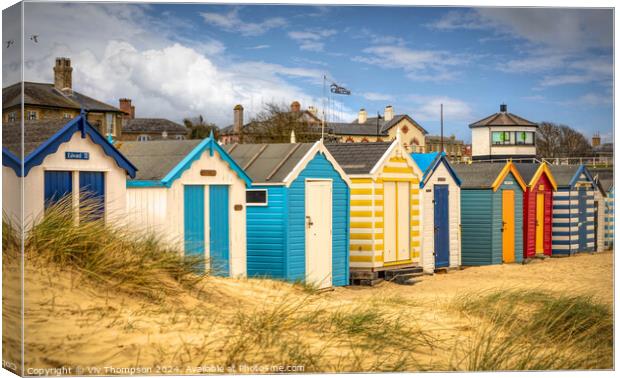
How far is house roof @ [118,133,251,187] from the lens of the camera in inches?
568

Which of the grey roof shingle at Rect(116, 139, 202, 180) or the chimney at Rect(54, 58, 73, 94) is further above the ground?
the chimney at Rect(54, 58, 73, 94)

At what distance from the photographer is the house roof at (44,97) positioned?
31.0 feet

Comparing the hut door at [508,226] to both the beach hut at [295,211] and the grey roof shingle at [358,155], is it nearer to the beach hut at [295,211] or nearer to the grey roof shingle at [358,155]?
the grey roof shingle at [358,155]

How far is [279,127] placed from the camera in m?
40.8

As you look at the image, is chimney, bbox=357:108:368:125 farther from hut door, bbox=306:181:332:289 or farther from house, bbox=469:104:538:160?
hut door, bbox=306:181:332:289

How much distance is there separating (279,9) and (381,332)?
3.75 metres

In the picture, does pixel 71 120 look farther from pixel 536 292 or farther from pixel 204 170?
pixel 536 292

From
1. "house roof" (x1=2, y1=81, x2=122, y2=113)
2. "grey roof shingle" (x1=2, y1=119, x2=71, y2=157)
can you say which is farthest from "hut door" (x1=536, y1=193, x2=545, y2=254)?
"grey roof shingle" (x1=2, y1=119, x2=71, y2=157)

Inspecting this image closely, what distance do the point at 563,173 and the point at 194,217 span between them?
14.7 m

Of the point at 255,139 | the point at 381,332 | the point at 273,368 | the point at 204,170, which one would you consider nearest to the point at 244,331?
the point at 273,368

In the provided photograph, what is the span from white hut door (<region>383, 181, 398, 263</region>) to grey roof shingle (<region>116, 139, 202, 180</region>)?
18.6 feet

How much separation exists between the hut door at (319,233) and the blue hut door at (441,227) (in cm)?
463

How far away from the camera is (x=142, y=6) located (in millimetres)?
9812

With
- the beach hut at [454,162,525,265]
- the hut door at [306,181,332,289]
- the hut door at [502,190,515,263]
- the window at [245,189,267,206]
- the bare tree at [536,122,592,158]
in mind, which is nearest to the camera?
the window at [245,189,267,206]
